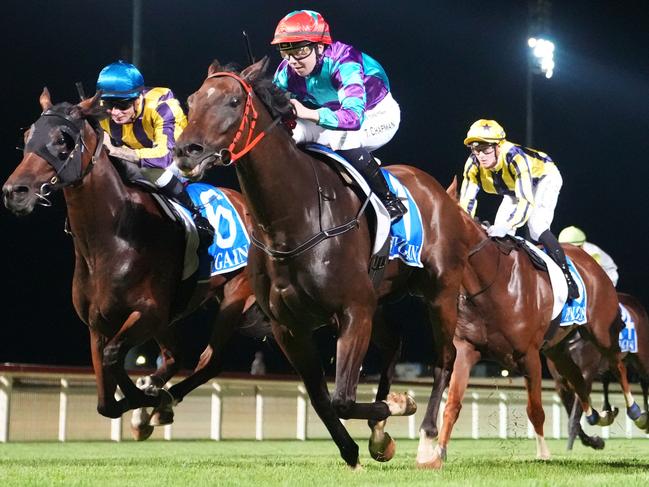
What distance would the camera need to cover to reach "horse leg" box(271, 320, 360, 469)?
497 cm

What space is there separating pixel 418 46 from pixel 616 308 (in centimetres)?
1351

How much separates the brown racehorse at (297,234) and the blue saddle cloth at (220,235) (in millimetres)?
1244

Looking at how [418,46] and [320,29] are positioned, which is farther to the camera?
[418,46]

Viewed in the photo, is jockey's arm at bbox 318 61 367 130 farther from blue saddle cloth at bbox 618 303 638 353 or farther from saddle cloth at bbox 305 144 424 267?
blue saddle cloth at bbox 618 303 638 353

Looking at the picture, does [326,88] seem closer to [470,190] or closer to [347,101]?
[347,101]

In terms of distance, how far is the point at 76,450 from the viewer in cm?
797

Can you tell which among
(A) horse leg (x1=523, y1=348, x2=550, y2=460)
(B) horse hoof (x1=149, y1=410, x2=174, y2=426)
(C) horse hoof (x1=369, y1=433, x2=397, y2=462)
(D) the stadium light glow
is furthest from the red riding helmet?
(D) the stadium light glow

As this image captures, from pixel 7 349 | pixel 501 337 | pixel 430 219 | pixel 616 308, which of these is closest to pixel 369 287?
pixel 430 219

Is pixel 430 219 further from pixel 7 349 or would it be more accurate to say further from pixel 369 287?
pixel 7 349

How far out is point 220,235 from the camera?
6.23 meters

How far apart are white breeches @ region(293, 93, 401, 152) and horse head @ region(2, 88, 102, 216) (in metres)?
1.09

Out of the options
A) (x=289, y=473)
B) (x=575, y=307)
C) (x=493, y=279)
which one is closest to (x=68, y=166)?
(x=289, y=473)

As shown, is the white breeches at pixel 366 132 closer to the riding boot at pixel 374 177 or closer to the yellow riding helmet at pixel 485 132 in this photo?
the riding boot at pixel 374 177

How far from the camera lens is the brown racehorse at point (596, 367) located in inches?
366
